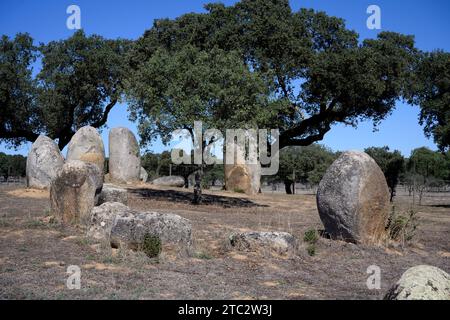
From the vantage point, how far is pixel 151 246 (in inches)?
364

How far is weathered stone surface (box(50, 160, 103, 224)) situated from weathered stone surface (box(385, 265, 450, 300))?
9.01 m

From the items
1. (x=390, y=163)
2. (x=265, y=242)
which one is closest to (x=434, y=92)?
(x=390, y=163)

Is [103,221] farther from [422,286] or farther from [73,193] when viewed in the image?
[422,286]

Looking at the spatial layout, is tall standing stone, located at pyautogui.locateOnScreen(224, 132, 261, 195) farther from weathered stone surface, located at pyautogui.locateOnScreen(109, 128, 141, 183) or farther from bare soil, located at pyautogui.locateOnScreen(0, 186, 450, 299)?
bare soil, located at pyautogui.locateOnScreen(0, 186, 450, 299)

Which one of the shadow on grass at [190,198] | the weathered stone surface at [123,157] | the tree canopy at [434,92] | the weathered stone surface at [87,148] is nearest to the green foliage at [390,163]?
the tree canopy at [434,92]

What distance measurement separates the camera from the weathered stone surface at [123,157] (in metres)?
28.1

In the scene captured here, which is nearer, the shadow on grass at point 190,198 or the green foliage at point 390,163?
the shadow on grass at point 190,198

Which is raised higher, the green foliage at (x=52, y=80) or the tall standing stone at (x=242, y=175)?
the green foliage at (x=52, y=80)

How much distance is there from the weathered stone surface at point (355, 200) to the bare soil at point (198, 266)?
45 centimetres

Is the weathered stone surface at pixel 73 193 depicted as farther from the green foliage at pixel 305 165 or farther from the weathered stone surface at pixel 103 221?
the green foliage at pixel 305 165

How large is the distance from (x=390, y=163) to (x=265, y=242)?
3041cm

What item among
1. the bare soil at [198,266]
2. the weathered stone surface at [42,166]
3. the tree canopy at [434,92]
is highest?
the tree canopy at [434,92]
